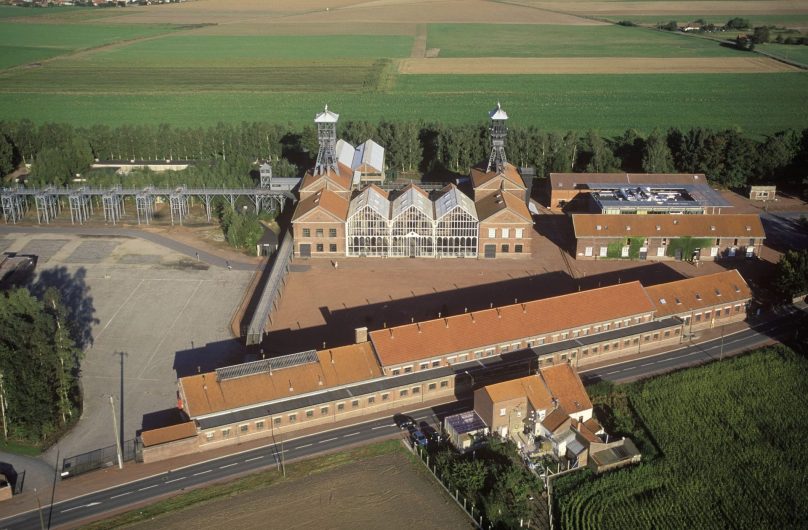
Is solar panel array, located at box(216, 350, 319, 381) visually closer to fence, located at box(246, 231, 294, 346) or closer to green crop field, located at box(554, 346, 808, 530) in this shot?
fence, located at box(246, 231, 294, 346)

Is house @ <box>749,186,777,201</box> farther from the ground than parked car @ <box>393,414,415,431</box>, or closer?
farther from the ground

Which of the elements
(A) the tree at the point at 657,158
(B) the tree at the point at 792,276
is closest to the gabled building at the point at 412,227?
(B) the tree at the point at 792,276

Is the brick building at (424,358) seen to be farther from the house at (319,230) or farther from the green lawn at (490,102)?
the green lawn at (490,102)

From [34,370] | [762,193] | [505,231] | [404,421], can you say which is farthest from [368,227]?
[762,193]

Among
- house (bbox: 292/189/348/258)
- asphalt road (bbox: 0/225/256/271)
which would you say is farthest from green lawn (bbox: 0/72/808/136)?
house (bbox: 292/189/348/258)

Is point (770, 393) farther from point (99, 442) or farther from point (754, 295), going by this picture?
point (99, 442)

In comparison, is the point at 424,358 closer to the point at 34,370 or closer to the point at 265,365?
the point at 265,365
